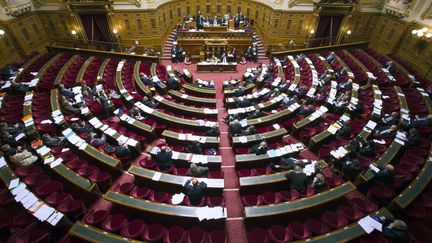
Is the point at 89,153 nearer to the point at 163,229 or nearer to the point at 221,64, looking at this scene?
the point at 163,229

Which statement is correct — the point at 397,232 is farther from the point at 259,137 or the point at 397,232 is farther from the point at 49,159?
the point at 49,159

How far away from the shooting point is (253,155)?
848cm

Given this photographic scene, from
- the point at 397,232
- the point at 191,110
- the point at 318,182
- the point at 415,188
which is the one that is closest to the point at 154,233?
the point at 318,182

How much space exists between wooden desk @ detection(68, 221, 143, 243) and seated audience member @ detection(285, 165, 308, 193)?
494 cm

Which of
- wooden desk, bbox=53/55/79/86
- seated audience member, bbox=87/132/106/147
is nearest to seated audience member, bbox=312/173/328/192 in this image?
seated audience member, bbox=87/132/106/147

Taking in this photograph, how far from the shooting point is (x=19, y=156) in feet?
25.2

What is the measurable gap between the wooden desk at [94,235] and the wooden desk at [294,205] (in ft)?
10.9

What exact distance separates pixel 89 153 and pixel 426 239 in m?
11.5

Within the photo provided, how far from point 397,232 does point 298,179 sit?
2.66 meters

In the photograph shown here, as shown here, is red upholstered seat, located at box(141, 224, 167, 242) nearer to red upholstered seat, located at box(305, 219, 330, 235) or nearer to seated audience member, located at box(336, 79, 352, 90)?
red upholstered seat, located at box(305, 219, 330, 235)

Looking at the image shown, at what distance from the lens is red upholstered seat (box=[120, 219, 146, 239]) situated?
603 centimetres

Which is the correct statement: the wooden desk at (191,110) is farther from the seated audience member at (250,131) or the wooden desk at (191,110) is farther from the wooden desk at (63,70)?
the wooden desk at (63,70)

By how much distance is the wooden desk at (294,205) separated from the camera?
6.34 m

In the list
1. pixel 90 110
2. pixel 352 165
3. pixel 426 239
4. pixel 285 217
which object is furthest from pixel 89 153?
pixel 426 239
